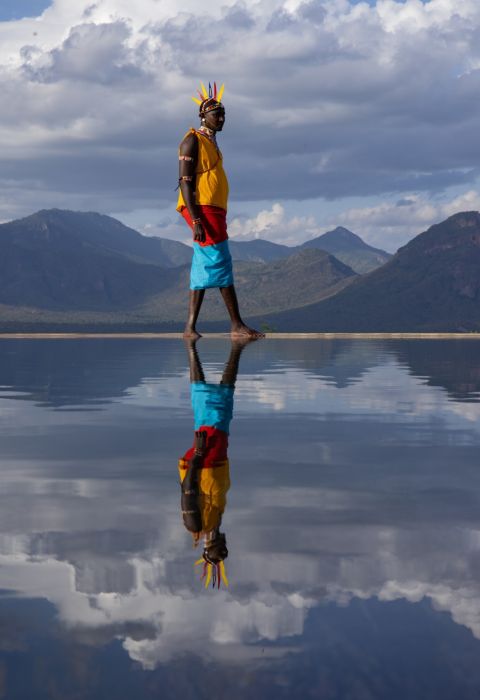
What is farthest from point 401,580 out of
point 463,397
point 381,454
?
point 463,397

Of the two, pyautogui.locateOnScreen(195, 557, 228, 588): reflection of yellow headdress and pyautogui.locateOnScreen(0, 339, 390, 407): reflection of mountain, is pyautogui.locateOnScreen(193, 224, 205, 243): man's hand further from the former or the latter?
pyautogui.locateOnScreen(195, 557, 228, 588): reflection of yellow headdress

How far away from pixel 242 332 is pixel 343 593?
10.3 m

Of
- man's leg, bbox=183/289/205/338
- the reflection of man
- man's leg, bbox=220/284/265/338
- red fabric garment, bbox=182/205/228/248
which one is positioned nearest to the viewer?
the reflection of man

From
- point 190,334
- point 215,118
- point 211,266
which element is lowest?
point 190,334

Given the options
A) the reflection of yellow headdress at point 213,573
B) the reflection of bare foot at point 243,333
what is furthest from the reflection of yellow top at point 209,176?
the reflection of yellow headdress at point 213,573

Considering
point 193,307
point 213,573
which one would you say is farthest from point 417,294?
point 213,573

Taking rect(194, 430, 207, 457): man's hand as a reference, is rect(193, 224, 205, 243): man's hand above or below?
above

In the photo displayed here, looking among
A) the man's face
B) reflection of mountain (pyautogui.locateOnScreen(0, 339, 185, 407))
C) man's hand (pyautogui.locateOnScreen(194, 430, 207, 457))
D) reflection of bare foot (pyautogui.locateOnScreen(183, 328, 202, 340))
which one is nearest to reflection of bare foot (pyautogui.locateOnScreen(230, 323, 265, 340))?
reflection of bare foot (pyautogui.locateOnScreen(183, 328, 202, 340))

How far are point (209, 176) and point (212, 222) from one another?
605mm

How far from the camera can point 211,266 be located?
1334 centimetres

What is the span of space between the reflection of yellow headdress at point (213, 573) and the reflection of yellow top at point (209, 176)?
27.6 feet

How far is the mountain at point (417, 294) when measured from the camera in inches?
5650

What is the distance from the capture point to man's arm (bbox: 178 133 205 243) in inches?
489

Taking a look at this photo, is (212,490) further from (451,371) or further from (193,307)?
(451,371)
